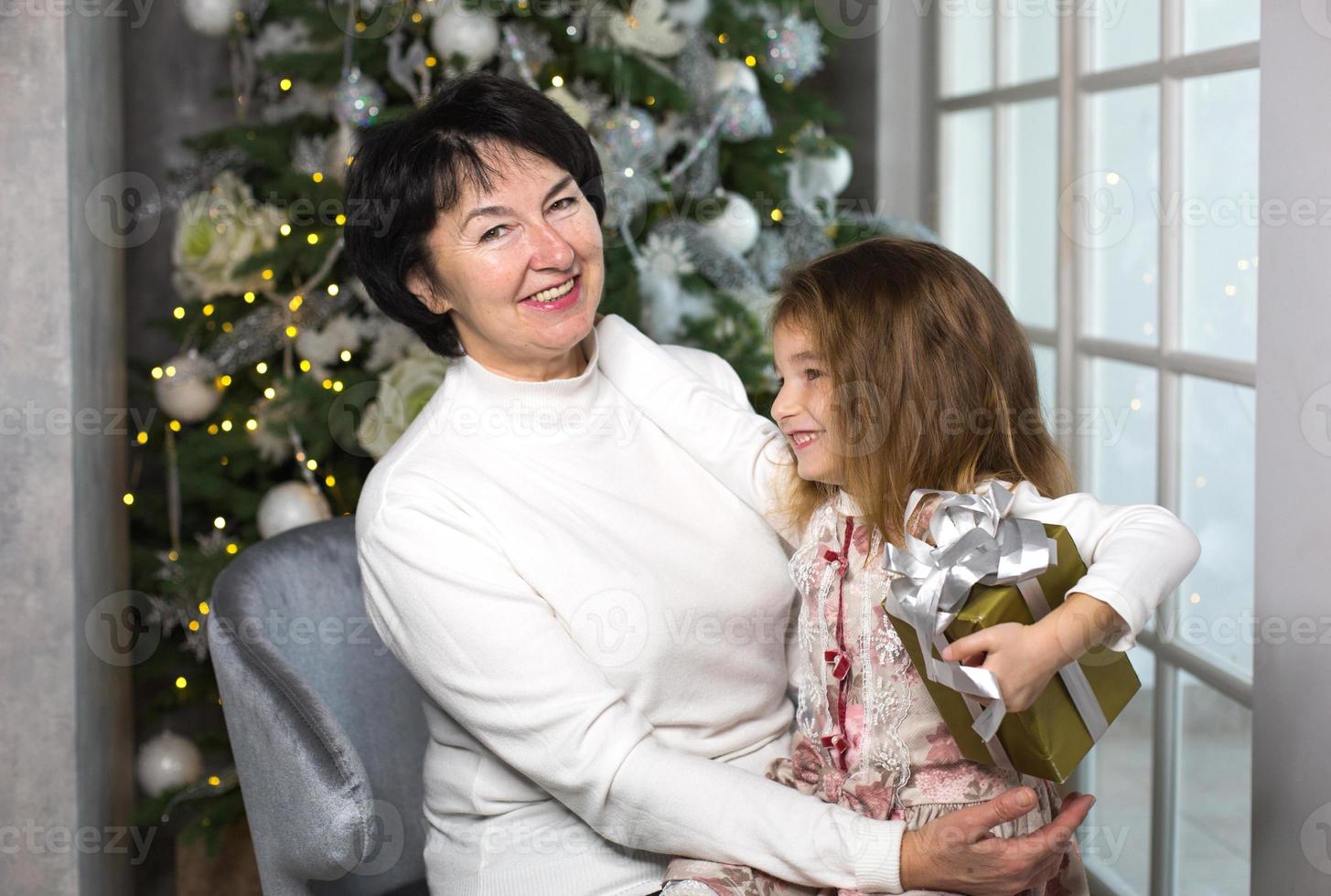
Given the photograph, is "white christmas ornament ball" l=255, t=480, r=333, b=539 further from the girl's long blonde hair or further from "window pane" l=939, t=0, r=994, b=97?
"window pane" l=939, t=0, r=994, b=97

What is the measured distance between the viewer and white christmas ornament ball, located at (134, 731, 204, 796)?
2840 millimetres

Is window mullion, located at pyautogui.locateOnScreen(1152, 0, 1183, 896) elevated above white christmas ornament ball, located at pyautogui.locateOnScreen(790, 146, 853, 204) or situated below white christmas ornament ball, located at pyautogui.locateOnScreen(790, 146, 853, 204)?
below

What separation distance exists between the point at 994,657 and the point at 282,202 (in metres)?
2.11

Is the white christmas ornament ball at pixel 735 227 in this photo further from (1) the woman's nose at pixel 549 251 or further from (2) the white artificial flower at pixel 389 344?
(1) the woman's nose at pixel 549 251

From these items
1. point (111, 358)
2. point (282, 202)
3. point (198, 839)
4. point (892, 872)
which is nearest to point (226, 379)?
point (111, 358)

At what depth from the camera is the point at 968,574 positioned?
119 centimetres

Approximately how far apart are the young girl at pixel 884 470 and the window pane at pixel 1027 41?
130 cm

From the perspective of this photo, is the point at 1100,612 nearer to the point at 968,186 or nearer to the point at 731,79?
the point at 731,79

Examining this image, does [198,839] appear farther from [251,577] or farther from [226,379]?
[251,577]

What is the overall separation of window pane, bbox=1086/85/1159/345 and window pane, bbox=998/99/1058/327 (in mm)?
151

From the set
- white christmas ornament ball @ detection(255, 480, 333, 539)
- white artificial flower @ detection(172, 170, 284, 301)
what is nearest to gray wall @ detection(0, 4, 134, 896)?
white artificial flower @ detection(172, 170, 284, 301)

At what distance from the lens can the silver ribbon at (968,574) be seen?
1.19 metres

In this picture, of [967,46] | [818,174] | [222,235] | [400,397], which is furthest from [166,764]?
[967,46]

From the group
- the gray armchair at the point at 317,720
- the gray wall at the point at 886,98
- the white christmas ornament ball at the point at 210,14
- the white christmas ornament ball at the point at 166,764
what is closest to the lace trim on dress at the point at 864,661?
the gray armchair at the point at 317,720
